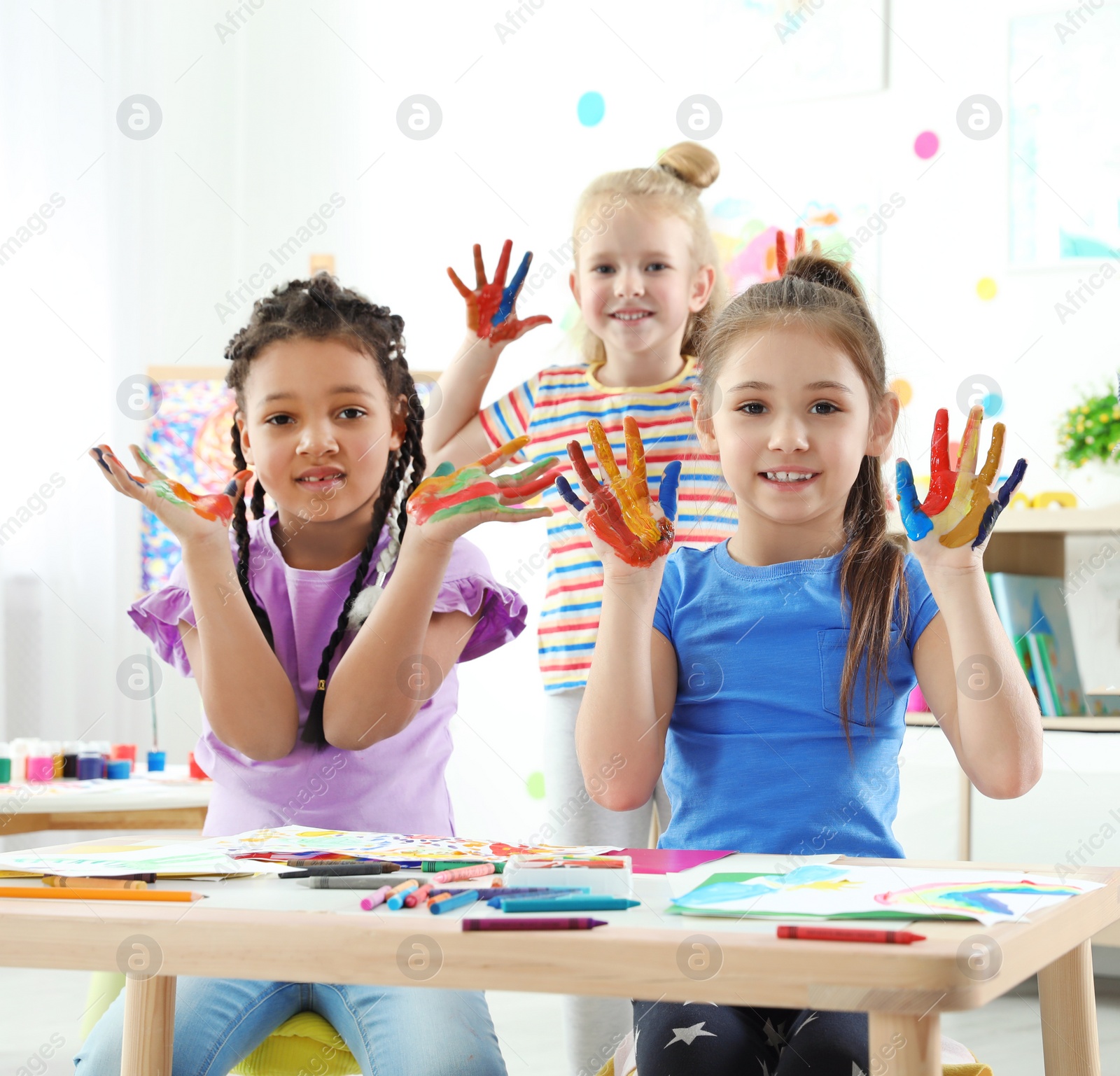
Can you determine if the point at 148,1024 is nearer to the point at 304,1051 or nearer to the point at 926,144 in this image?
the point at 304,1051

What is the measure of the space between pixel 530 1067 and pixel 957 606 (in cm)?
119

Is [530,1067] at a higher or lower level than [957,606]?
lower

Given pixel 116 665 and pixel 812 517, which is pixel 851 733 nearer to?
pixel 812 517

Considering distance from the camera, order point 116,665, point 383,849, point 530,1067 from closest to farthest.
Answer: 1. point 383,849
2. point 530,1067
3. point 116,665

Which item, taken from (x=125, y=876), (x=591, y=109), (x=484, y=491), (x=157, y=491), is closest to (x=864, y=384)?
(x=484, y=491)

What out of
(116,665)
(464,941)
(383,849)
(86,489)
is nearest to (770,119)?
(86,489)

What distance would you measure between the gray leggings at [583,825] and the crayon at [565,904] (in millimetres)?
804

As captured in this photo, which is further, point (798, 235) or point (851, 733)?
point (798, 235)

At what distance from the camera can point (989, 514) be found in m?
0.79

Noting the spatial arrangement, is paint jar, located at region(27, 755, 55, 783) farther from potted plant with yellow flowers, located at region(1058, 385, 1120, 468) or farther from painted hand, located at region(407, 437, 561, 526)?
potted plant with yellow flowers, located at region(1058, 385, 1120, 468)

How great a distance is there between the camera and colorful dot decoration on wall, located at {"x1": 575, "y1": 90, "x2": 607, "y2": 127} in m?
2.88

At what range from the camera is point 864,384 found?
39.4 inches

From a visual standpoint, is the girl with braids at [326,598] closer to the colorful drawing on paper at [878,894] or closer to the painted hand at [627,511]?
the painted hand at [627,511]

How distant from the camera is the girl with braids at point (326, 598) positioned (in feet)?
3.31
